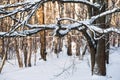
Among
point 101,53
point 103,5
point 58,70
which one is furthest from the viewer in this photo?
point 58,70

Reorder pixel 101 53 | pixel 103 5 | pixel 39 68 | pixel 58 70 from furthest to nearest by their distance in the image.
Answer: pixel 39 68 < pixel 58 70 < pixel 101 53 < pixel 103 5

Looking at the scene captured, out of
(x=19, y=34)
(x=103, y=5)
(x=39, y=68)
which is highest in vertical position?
(x=103, y=5)

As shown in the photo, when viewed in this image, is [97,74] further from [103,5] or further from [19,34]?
[19,34]

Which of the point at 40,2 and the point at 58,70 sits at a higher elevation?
the point at 40,2

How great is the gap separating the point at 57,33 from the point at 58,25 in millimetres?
229

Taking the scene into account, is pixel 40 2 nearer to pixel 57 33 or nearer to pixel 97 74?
pixel 57 33

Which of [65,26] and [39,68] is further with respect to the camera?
[39,68]

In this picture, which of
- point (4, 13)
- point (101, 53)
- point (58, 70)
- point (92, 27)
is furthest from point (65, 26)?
point (58, 70)

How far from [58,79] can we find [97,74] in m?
5.61

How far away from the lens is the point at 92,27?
9.18 metres

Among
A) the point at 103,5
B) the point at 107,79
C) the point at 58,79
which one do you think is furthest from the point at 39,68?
the point at 103,5

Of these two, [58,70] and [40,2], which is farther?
[58,70]

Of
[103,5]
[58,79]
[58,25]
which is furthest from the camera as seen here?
[58,79]

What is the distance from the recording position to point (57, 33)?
948cm
